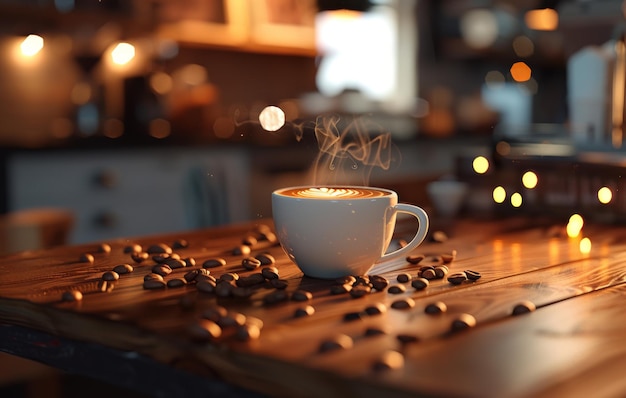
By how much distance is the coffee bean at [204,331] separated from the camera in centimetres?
75

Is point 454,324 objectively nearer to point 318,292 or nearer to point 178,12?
point 318,292

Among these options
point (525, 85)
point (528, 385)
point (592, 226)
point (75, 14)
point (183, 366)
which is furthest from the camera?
point (525, 85)

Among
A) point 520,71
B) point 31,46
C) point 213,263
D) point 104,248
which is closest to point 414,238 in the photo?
point 213,263

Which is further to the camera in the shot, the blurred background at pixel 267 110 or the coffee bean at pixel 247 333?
A: the blurred background at pixel 267 110

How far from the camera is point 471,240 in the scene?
141 cm

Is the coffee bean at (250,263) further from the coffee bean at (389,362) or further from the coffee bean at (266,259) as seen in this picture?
the coffee bean at (389,362)

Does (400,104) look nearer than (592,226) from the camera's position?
No

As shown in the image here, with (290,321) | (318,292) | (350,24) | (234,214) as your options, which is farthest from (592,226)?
(350,24)

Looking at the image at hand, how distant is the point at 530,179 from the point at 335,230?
2.86 feet

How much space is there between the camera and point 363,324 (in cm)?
82

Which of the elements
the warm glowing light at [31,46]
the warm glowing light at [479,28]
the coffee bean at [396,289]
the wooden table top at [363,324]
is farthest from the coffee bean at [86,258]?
the warm glowing light at [479,28]

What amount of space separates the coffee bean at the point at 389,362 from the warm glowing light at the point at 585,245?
0.70 meters

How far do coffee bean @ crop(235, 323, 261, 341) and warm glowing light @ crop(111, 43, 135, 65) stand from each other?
11.4ft

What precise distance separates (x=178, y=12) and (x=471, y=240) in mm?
3064
